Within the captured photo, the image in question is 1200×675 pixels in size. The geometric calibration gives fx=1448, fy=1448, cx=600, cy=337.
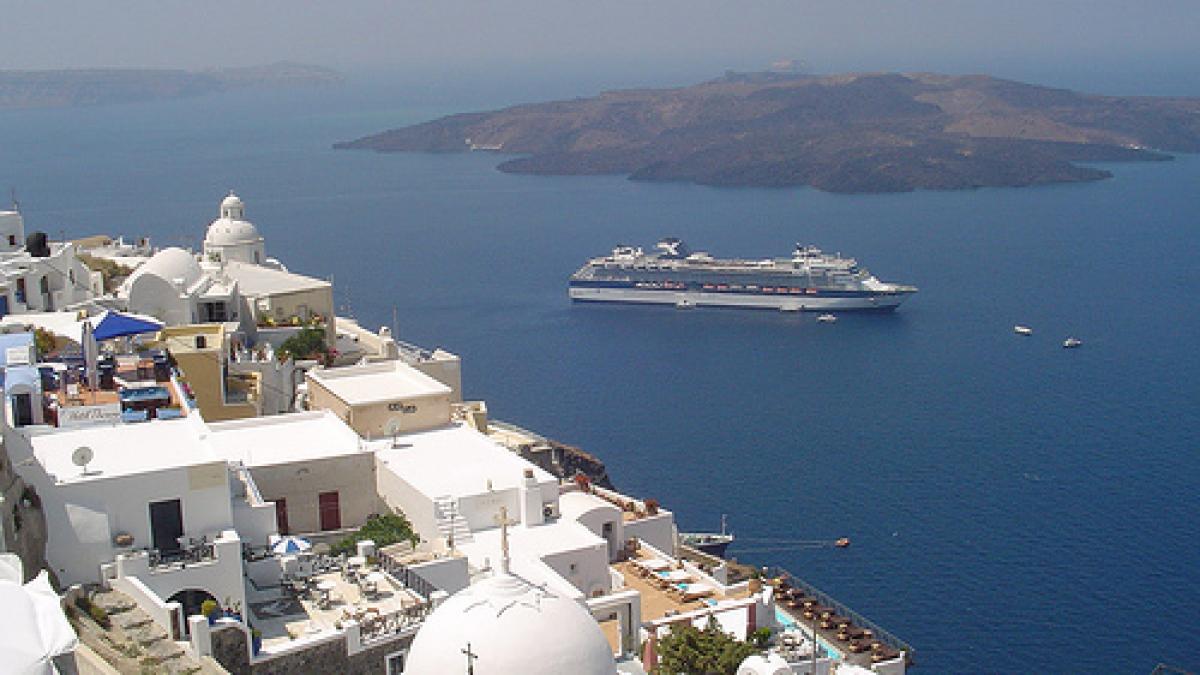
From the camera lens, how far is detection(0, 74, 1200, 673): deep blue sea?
3347 centimetres

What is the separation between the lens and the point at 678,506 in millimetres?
38719

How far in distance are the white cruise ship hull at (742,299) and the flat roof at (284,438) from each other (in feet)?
177

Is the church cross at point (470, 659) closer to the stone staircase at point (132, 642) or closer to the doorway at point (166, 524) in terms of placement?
the stone staircase at point (132, 642)

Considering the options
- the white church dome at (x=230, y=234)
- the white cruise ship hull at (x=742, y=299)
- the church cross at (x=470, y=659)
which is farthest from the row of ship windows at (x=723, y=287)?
the church cross at (x=470, y=659)

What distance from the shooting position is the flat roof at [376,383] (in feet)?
77.6

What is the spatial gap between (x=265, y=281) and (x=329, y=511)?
1130 cm

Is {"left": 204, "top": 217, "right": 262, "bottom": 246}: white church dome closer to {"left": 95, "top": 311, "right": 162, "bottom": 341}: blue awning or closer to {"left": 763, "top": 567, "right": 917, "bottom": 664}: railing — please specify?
{"left": 95, "top": 311, "right": 162, "bottom": 341}: blue awning

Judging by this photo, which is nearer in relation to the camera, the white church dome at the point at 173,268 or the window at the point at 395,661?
the window at the point at 395,661

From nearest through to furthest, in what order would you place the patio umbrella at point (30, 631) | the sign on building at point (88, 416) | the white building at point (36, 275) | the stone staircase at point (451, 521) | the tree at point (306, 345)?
the patio umbrella at point (30, 631) → the sign on building at point (88, 416) → the stone staircase at point (451, 521) → the white building at point (36, 275) → the tree at point (306, 345)

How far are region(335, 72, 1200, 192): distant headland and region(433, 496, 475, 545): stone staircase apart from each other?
376ft

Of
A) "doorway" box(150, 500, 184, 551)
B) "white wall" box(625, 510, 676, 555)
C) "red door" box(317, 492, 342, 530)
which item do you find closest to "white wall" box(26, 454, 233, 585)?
"doorway" box(150, 500, 184, 551)

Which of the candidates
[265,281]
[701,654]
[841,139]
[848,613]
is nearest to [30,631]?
[701,654]

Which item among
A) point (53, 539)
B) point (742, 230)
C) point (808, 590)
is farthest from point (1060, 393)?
point (742, 230)

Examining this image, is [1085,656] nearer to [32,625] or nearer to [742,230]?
[32,625]
